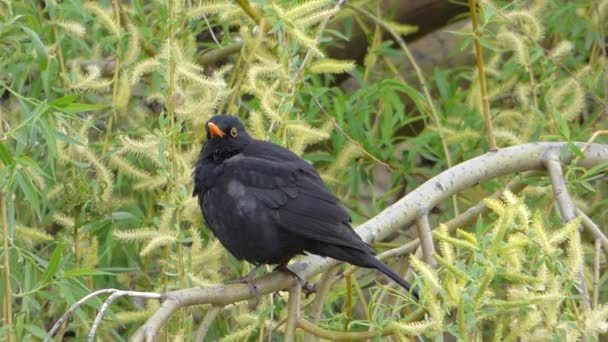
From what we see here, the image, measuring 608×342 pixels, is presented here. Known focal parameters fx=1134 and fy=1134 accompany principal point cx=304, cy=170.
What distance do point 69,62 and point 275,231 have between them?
1.15m

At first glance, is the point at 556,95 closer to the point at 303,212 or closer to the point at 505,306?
the point at 303,212

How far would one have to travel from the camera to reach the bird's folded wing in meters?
3.97

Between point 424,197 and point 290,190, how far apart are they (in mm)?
530

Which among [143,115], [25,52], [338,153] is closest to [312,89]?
[338,153]

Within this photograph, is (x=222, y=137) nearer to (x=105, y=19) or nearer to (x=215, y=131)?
(x=215, y=131)

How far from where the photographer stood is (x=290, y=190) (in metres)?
4.08

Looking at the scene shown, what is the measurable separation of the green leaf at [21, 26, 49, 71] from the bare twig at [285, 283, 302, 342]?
1084 millimetres

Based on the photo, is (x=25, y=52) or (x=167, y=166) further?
(x=25, y=52)

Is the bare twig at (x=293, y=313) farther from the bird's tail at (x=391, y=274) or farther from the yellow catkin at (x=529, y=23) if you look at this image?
the yellow catkin at (x=529, y=23)

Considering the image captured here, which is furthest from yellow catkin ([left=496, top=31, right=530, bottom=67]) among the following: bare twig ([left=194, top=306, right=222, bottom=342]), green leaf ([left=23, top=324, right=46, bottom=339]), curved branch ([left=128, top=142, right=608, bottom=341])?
green leaf ([left=23, top=324, right=46, bottom=339])

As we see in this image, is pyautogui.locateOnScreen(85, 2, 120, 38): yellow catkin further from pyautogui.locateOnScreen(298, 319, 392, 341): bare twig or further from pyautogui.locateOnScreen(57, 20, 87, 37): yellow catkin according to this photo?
pyautogui.locateOnScreen(298, 319, 392, 341): bare twig

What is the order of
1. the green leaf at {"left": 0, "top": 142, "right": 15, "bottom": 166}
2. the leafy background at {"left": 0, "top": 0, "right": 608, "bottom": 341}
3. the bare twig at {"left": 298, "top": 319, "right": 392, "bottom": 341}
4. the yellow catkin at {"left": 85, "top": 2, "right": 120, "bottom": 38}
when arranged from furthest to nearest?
the yellow catkin at {"left": 85, "top": 2, "right": 120, "bottom": 38}, the green leaf at {"left": 0, "top": 142, "right": 15, "bottom": 166}, the bare twig at {"left": 298, "top": 319, "right": 392, "bottom": 341}, the leafy background at {"left": 0, "top": 0, "right": 608, "bottom": 341}

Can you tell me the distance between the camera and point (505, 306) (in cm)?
253

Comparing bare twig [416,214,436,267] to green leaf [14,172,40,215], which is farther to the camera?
bare twig [416,214,436,267]
